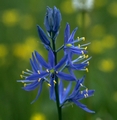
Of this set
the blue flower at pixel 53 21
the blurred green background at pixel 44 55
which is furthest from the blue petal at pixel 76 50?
the blurred green background at pixel 44 55

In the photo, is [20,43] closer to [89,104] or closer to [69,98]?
[89,104]

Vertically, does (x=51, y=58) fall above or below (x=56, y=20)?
below

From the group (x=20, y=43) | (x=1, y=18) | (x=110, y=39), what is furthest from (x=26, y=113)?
(x=1, y=18)

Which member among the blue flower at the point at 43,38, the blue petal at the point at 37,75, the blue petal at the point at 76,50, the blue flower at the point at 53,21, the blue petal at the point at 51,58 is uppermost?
the blue flower at the point at 53,21

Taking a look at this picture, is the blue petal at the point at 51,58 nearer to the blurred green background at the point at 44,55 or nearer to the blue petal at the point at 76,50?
the blue petal at the point at 76,50

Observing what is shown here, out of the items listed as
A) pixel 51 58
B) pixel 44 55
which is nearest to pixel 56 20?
pixel 51 58

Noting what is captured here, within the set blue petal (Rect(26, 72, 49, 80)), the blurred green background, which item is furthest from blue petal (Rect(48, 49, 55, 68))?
the blurred green background

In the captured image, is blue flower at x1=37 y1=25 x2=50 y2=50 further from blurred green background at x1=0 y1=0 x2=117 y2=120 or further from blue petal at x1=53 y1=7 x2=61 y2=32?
blurred green background at x1=0 y1=0 x2=117 y2=120

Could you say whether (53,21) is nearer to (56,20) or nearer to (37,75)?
(56,20)
